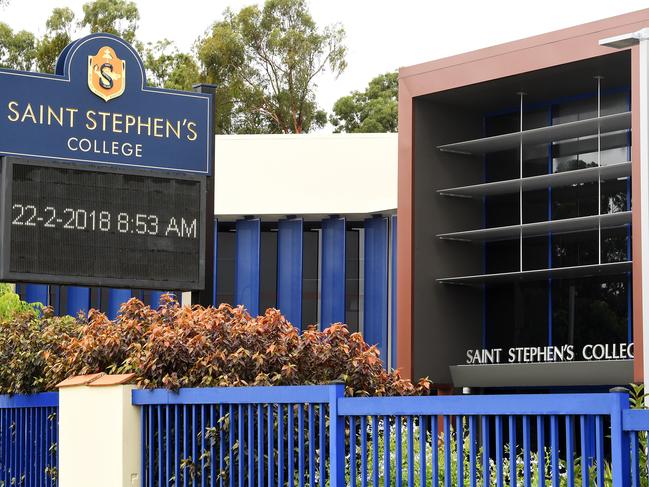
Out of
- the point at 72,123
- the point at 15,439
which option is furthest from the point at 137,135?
the point at 15,439

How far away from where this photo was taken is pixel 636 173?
2678 centimetres

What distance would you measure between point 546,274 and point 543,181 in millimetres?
2018

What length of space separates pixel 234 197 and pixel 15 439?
28.5m

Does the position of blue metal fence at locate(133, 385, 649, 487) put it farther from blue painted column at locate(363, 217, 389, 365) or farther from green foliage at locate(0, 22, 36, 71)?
green foliage at locate(0, 22, 36, 71)

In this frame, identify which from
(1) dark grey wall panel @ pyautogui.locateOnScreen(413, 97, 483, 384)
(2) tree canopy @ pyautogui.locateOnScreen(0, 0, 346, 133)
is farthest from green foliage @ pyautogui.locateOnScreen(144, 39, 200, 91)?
(1) dark grey wall panel @ pyautogui.locateOnScreen(413, 97, 483, 384)

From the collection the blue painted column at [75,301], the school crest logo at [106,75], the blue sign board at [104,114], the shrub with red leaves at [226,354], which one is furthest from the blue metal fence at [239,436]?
the blue painted column at [75,301]

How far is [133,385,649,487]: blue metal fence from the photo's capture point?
7.25 metres

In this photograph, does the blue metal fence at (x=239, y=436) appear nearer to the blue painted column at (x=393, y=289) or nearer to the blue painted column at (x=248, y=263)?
the blue painted column at (x=393, y=289)

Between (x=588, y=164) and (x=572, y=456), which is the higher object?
(x=588, y=164)

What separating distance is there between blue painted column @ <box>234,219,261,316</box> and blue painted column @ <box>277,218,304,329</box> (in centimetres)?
74

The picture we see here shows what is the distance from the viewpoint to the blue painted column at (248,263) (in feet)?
136

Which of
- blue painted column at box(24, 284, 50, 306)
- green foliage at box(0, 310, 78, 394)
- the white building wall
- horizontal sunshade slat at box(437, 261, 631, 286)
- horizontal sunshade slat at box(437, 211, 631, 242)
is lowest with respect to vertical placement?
Answer: green foliage at box(0, 310, 78, 394)

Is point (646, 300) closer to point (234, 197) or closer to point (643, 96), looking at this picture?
point (643, 96)

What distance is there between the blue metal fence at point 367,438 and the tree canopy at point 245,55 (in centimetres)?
5539
